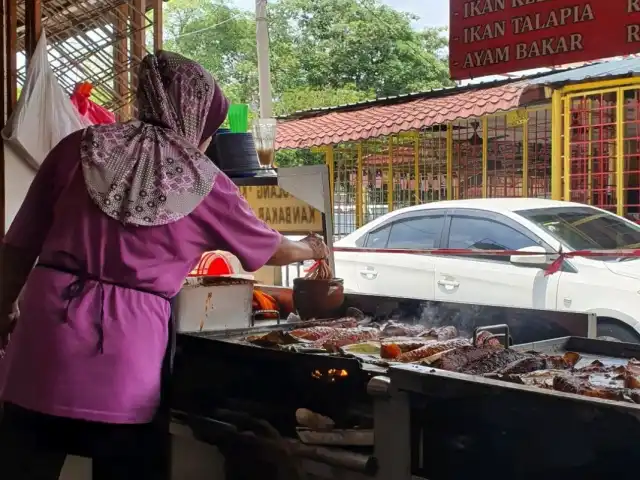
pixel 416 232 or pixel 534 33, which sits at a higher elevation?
pixel 534 33

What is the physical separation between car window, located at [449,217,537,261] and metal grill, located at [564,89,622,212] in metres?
1.78

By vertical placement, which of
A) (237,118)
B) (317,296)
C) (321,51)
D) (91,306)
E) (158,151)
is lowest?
(317,296)

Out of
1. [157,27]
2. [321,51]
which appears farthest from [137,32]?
[321,51]

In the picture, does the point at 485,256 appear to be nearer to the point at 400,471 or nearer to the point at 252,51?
the point at 400,471

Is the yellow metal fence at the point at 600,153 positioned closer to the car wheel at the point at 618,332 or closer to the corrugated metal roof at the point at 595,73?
the corrugated metal roof at the point at 595,73

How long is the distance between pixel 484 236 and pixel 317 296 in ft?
8.85

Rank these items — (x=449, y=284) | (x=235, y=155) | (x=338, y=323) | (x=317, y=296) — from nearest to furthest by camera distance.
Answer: (x=338, y=323) < (x=317, y=296) < (x=235, y=155) < (x=449, y=284)

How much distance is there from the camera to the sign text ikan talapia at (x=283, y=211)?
3.09 m

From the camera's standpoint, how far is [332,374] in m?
1.90

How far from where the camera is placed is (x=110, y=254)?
70.4 inches

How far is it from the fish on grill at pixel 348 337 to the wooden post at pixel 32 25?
170cm

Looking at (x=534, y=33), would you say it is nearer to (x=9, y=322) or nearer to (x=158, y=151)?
(x=158, y=151)

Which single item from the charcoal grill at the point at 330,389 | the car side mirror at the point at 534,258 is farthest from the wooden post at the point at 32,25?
the car side mirror at the point at 534,258

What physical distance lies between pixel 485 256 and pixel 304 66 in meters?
10.2
